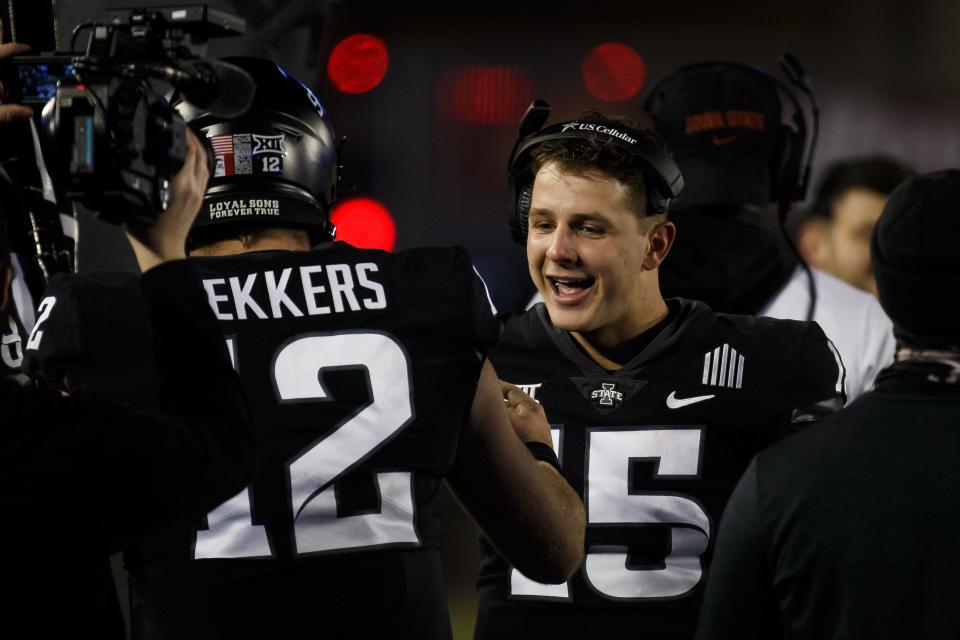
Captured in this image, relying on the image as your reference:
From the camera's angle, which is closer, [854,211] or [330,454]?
[330,454]

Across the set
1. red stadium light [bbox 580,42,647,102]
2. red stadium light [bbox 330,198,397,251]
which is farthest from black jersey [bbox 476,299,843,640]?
red stadium light [bbox 580,42,647,102]

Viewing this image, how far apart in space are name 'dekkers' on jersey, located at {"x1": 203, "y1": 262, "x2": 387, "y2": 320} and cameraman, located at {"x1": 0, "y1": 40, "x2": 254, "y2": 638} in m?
0.42

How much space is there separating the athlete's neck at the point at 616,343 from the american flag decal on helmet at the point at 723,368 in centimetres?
15

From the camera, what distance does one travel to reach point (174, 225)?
66.7 inches

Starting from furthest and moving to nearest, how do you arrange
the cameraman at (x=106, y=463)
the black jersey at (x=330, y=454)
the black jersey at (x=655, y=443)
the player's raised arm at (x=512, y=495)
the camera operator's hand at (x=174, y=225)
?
the black jersey at (x=655, y=443) < the player's raised arm at (x=512, y=495) < the black jersey at (x=330, y=454) < the camera operator's hand at (x=174, y=225) < the cameraman at (x=106, y=463)

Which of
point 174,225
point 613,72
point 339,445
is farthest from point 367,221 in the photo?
point 174,225

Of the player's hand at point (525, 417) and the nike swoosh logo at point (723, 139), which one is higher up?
the nike swoosh logo at point (723, 139)

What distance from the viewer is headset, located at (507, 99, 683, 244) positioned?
2.91 meters

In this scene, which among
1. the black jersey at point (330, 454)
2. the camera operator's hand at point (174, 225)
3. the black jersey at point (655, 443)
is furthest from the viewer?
the black jersey at point (655, 443)

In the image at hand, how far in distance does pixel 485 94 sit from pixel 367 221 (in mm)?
891

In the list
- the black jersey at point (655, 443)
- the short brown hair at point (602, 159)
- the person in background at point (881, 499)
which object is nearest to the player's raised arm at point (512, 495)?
the black jersey at point (655, 443)

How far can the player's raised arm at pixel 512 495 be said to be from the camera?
227 cm

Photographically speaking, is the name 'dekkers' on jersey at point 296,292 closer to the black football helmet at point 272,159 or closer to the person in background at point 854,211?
the black football helmet at point 272,159

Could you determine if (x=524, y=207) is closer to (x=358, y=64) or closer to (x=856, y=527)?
(x=856, y=527)
